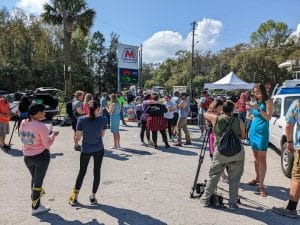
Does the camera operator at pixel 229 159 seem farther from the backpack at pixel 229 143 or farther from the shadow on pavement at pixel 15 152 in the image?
the shadow on pavement at pixel 15 152

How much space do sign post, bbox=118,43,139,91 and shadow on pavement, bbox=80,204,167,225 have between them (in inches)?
551

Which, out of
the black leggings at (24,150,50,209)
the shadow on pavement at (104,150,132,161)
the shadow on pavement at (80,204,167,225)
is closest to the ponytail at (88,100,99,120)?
the black leggings at (24,150,50,209)

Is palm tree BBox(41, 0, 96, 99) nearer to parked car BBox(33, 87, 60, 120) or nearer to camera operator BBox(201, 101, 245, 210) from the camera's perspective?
parked car BBox(33, 87, 60, 120)

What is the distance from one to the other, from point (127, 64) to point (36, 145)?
14.8m

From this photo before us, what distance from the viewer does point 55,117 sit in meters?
19.1

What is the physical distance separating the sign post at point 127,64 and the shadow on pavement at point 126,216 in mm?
13990

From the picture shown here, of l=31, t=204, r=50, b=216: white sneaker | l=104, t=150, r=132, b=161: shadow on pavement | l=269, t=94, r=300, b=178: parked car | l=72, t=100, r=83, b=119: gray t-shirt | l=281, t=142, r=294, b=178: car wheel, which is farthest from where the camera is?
l=72, t=100, r=83, b=119: gray t-shirt

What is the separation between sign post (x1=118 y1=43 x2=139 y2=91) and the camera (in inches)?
751

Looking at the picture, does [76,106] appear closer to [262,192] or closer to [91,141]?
[91,141]

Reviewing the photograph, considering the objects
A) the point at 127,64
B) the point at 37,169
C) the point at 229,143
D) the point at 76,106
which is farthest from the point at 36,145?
the point at 127,64

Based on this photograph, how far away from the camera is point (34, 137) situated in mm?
4887

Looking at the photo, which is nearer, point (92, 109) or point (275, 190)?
point (92, 109)

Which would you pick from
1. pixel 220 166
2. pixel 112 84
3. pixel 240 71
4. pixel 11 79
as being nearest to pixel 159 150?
pixel 220 166

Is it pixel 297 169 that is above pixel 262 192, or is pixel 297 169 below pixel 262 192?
above
